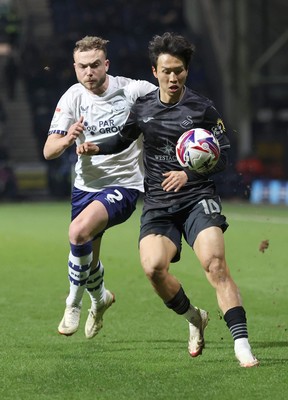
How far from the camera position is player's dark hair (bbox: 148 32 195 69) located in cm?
759

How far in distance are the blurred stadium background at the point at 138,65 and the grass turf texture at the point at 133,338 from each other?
17437 mm

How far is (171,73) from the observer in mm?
7617

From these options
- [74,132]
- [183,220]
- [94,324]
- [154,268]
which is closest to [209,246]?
[154,268]

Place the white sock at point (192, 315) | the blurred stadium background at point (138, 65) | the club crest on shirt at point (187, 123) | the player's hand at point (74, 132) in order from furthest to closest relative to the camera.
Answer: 1. the blurred stadium background at point (138, 65)
2. the player's hand at point (74, 132)
3. the white sock at point (192, 315)
4. the club crest on shirt at point (187, 123)

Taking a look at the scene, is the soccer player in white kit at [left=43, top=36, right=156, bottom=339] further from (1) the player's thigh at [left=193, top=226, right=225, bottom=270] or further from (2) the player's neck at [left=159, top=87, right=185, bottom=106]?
(1) the player's thigh at [left=193, top=226, right=225, bottom=270]

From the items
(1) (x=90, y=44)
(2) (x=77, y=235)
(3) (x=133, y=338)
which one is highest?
(1) (x=90, y=44)

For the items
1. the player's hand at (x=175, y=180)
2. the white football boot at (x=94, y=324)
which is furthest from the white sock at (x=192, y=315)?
the white football boot at (x=94, y=324)

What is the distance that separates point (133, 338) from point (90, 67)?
2.17 meters

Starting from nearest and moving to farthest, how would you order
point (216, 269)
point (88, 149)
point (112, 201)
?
point (216, 269), point (88, 149), point (112, 201)

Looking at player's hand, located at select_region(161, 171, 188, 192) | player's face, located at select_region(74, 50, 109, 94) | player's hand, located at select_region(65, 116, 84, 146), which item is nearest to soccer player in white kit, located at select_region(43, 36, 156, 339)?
player's face, located at select_region(74, 50, 109, 94)

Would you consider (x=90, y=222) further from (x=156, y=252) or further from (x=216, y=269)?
(x=216, y=269)

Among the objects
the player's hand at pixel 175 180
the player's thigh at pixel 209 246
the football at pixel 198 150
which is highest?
the football at pixel 198 150

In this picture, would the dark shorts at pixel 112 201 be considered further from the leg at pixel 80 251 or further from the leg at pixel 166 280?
the leg at pixel 166 280

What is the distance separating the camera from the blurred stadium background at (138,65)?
3538cm
